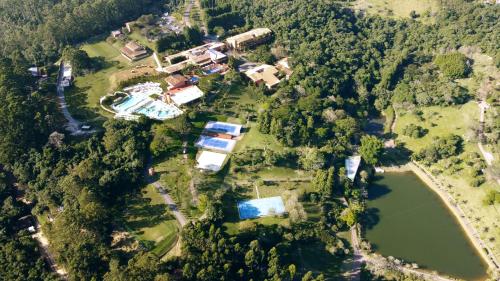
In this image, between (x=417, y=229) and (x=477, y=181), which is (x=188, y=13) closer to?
(x=417, y=229)

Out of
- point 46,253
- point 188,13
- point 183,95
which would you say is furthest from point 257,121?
point 188,13

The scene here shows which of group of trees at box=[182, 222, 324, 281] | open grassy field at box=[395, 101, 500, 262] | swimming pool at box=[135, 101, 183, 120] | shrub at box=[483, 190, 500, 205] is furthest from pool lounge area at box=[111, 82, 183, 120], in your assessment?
shrub at box=[483, 190, 500, 205]

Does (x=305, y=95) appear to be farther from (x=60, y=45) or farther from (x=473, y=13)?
(x=60, y=45)

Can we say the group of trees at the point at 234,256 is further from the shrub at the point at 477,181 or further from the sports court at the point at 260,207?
the shrub at the point at 477,181

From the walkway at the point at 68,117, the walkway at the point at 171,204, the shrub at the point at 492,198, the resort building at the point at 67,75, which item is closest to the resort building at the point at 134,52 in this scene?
the resort building at the point at 67,75

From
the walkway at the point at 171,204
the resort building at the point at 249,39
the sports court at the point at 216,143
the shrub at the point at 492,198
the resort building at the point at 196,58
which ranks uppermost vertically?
the resort building at the point at 249,39

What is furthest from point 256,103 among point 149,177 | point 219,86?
point 149,177

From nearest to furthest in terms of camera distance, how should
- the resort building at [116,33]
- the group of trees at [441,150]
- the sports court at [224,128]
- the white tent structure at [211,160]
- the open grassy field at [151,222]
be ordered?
the open grassy field at [151,222]
the white tent structure at [211,160]
the group of trees at [441,150]
the sports court at [224,128]
the resort building at [116,33]
